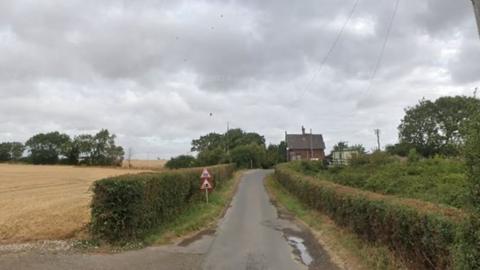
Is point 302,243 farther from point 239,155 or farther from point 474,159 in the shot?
point 239,155

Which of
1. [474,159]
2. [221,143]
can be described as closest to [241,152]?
[221,143]

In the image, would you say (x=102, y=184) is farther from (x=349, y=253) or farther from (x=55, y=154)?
(x=55, y=154)

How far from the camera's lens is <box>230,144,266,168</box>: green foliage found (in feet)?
306

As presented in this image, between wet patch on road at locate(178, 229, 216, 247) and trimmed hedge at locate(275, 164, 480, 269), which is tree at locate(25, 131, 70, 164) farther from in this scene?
trimmed hedge at locate(275, 164, 480, 269)

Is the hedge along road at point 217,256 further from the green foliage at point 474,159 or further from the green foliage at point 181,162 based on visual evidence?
the green foliage at point 181,162

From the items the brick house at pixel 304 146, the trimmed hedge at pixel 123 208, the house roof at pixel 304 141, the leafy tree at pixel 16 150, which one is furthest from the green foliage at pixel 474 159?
the leafy tree at pixel 16 150

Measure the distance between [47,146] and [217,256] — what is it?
113175 mm

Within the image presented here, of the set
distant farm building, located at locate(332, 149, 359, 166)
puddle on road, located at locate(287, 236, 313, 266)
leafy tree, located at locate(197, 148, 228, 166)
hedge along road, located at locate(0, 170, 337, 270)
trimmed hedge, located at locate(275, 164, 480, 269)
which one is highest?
leafy tree, located at locate(197, 148, 228, 166)

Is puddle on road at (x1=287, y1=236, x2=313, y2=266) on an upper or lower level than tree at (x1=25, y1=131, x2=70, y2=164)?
lower

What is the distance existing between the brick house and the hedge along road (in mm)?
86724

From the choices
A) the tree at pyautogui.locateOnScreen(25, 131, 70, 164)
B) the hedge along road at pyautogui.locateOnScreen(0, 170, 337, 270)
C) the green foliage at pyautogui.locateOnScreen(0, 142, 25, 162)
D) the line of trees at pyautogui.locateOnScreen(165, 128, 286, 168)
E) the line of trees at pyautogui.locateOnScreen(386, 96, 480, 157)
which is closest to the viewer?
the hedge along road at pyautogui.locateOnScreen(0, 170, 337, 270)

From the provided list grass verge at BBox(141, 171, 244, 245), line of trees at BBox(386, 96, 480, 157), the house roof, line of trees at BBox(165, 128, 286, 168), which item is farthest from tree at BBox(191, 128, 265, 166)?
grass verge at BBox(141, 171, 244, 245)

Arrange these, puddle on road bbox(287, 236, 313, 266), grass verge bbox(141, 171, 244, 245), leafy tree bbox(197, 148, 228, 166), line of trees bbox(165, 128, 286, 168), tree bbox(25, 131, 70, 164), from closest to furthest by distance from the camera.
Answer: puddle on road bbox(287, 236, 313, 266) → grass verge bbox(141, 171, 244, 245) → line of trees bbox(165, 128, 286, 168) → leafy tree bbox(197, 148, 228, 166) → tree bbox(25, 131, 70, 164)

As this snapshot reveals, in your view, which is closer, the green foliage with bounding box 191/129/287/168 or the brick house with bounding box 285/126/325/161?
the green foliage with bounding box 191/129/287/168
